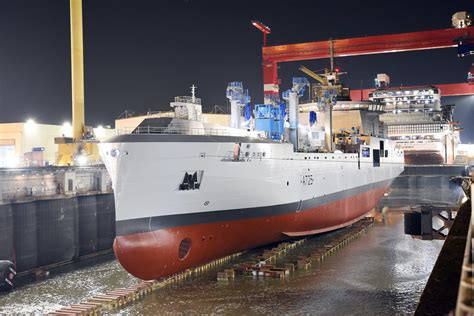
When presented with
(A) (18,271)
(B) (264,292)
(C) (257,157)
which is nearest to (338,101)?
(C) (257,157)

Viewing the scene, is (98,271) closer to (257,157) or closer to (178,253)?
(178,253)

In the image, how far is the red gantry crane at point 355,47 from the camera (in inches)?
1444

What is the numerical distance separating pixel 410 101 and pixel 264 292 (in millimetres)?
38731

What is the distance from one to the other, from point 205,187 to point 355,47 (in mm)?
27923

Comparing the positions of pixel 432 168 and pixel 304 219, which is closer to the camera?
pixel 304 219

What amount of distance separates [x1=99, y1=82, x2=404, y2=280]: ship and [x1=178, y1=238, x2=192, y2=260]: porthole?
0.04m

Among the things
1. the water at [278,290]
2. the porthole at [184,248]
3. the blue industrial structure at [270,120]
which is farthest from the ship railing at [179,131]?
the water at [278,290]

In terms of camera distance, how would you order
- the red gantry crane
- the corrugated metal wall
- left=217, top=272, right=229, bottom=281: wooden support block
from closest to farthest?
1. left=217, top=272, right=229, bottom=281: wooden support block
2. the corrugated metal wall
3. the red gantry crane

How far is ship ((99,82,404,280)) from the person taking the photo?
14688 millimetres

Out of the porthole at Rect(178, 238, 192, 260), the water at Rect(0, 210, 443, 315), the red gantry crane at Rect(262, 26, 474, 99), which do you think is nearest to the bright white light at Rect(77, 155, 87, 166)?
the water at Rect(0, 210, 443, 315)

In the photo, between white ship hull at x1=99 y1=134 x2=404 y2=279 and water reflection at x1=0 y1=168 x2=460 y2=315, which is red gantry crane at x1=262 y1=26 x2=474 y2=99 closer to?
white ship hull at x1=99 y1=134 x2=404 y2=279

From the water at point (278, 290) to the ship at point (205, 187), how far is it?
4.92 ft

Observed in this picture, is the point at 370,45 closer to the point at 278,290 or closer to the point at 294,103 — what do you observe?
the point at 294,103

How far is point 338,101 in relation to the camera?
109 feet
